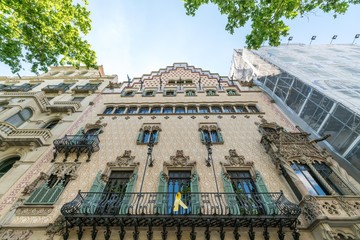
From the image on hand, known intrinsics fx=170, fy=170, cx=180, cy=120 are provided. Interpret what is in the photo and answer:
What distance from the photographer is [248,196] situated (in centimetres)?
792

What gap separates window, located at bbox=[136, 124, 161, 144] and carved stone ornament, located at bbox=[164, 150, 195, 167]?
2.05 meters

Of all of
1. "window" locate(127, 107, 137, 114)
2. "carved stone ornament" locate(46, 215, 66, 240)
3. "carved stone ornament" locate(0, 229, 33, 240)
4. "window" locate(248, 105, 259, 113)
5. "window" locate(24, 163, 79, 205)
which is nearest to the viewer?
"carved stone ornament" locate(0, 229, 33, 240)

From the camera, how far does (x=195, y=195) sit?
7660 millimetres

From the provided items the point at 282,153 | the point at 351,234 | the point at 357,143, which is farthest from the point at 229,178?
the point at 357,143

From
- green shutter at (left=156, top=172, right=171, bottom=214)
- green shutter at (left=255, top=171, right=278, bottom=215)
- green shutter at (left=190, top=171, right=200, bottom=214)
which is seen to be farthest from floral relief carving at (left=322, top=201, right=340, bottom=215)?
green shutter at (left=156, top=172, right=171, bottom=214)

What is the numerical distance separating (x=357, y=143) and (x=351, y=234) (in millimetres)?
5224

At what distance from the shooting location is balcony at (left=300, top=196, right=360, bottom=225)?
6.39 meters

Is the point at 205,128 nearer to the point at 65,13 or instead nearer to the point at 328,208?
the point at 328,208

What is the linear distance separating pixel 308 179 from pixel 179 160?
656cm

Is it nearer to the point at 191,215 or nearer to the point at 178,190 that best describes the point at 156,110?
the point at 178,190

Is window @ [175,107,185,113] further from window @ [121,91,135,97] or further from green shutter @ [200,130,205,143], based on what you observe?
window @ [121,91,135,97]

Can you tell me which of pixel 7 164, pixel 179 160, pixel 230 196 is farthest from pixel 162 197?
pixel 7 164

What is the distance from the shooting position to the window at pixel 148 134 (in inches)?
460

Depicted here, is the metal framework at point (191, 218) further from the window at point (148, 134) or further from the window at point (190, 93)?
the window at point (190, 93)
